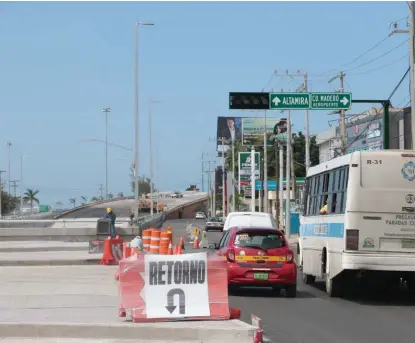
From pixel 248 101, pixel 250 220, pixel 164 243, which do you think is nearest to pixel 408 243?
pixel 164 243

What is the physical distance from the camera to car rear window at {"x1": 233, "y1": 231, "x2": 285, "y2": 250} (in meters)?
17.0

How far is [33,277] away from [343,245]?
8.68m

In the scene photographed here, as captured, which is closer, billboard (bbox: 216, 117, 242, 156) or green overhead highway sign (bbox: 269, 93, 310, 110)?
green overhead highway sign (bbox: 269, 93, 310, 110)

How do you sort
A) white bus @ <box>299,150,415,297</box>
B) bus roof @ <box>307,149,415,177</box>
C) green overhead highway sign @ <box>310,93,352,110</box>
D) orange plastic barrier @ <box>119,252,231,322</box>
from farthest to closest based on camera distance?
green overhead highway sign @ <box>310,93,352,110</box> → bus roof @ <box>307,149,415,177</box> → white bus @ <box>299,150,415,297</box> → orange plastic barrier @ <box>119,252,231,322</box>

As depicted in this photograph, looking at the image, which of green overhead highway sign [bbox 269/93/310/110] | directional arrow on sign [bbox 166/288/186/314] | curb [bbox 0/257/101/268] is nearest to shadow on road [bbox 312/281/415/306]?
directional arrow on sign [bbox 166/288/186/314]

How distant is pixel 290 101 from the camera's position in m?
31.6

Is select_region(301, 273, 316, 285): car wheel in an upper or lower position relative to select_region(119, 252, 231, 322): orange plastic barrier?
lower

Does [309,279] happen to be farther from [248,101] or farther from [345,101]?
[345,101]

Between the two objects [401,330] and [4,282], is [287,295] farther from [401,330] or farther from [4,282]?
[4,282]

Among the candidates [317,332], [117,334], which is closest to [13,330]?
[117,334]

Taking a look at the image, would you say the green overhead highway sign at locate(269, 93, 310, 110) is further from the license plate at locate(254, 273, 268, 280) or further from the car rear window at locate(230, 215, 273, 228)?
the license plate at locate(254, 273, 268, 280)

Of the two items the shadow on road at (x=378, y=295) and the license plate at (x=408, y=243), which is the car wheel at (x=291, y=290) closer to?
the shadow on road at (x=378, y=295)

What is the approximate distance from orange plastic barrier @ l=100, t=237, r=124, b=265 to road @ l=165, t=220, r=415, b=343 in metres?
7.20

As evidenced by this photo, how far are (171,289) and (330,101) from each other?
2237cm
